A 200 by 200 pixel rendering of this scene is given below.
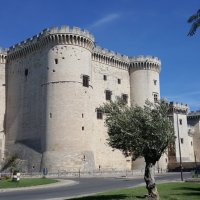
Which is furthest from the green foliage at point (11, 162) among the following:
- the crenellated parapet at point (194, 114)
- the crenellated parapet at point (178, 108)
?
the crenellated parapet at point (194, 114)

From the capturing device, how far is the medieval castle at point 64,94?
113 ft

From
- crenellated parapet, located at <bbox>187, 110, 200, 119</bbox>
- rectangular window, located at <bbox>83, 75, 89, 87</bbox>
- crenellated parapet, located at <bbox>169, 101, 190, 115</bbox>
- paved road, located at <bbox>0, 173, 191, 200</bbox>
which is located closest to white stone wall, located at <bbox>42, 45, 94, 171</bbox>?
rectangular window, located at <bbox>83, 75, 89, 87</bbox>

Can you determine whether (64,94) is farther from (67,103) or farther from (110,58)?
(110,58)

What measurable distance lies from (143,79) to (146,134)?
31636mm

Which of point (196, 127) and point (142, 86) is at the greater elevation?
point (142, 86)

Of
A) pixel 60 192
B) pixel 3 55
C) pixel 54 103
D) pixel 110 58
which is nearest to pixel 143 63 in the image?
pixel 110 58

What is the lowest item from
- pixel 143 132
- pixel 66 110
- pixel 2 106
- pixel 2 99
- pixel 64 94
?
pixel 143 132

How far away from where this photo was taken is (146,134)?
48.8 feet

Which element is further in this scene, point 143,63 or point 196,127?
point 196,127

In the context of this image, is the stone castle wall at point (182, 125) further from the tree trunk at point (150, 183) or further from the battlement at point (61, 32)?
the tree trunk at point (150, 183)

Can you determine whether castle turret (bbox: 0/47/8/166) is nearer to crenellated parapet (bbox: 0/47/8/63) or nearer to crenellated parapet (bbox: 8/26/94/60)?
crenellated parapet (bbox: 0/47/8/63)

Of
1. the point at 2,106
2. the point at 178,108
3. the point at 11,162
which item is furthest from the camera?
the point at 178,108

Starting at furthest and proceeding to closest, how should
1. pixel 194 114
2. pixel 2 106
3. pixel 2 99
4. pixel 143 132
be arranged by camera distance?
1. pixel 194 114
2. pixel 2 99
3. pixel 2 106
4. pixel 143 132

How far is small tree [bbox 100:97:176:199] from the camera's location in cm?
1473
